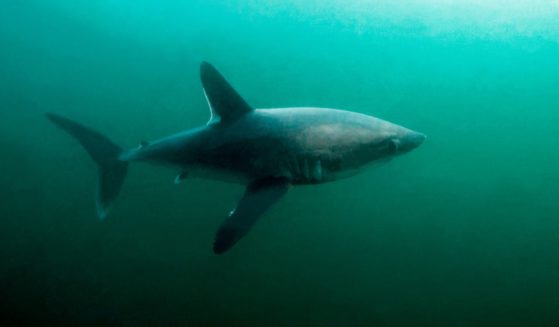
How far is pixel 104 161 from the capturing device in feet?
17.1

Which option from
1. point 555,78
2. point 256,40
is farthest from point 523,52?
point 256,40

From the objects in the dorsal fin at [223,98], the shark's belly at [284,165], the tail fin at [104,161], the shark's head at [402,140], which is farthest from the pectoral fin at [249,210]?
the tail fin at [104,161]

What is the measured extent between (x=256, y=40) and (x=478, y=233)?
78.1 feet

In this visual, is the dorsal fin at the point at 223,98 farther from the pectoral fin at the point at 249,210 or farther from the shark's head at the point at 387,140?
the shark's head at the point at 387,140

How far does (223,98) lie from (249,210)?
1.33 m

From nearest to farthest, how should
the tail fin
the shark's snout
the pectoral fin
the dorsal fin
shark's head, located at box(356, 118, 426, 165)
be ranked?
the pectoral fin → shark's head, located at box(356, 118, 426, 165) → the shark's snout → the dorsal fin → the tail fin

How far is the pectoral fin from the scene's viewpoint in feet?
9.07

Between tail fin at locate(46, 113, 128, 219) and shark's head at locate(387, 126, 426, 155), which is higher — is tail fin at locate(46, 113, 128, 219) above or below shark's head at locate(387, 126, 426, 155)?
below

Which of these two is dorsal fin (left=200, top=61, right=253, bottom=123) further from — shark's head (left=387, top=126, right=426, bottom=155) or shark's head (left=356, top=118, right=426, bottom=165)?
shark's head (left=387, top=126, right=426, bottom=155)

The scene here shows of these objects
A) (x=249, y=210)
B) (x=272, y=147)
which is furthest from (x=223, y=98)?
(x=249, y=210)

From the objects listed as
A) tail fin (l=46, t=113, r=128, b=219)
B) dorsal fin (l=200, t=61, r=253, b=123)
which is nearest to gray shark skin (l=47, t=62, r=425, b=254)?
dorsal fin (l=200, t=61, r=253, b=123)

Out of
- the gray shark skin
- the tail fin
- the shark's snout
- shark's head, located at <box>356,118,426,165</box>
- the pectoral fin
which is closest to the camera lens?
the pectoral fin

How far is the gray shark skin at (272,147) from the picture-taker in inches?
124

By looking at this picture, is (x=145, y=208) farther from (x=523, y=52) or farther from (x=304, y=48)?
(x=523, y=52)
